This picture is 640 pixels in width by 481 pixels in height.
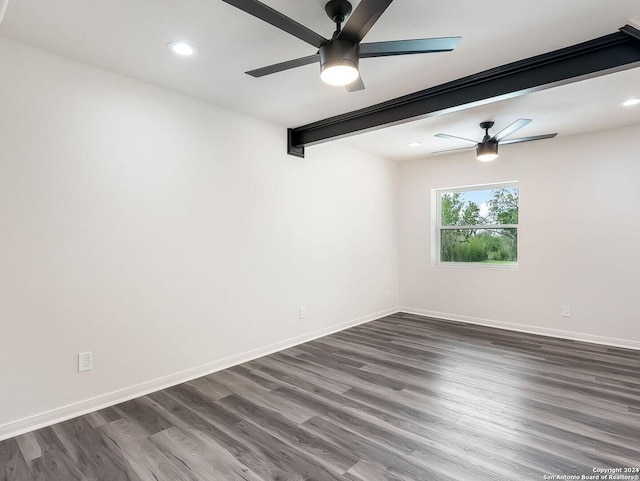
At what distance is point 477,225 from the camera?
5254 millimetres

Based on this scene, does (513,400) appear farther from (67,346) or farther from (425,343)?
(67,346)

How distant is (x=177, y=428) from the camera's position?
2328mm

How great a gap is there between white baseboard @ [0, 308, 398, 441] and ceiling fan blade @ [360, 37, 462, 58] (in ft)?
9.53

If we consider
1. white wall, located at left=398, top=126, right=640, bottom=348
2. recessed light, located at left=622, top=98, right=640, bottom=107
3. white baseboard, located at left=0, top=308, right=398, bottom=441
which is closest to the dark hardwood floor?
white baseboard, located at left=0, top=308, right=398, bottom=441

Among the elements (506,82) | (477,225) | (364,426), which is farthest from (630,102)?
(364,426)

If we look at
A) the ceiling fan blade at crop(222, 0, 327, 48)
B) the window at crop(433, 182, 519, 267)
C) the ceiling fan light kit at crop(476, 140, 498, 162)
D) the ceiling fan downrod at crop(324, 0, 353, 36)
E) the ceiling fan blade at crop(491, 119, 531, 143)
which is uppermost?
the ceiling fan downrod at crop(324, 0, 353, 36)

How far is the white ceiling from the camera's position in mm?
1965

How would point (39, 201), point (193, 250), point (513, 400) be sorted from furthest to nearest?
point (193, 250) < point (513, 400) < point (39, 201)

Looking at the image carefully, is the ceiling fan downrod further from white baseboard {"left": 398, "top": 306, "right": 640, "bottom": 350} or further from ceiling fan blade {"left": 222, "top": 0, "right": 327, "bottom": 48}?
white baseboard {"left": 398, "top": 306, "right": 640, "bottom": 350}

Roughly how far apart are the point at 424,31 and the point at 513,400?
2706 millimetres

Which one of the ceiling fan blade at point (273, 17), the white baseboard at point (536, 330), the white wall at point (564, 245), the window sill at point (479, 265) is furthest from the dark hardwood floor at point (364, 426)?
the ceiling fan blade at point (273, 17)

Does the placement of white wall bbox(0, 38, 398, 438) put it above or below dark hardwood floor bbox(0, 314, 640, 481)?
above

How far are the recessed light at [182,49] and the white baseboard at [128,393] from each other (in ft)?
8.32

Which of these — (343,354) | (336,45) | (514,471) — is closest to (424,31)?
(336,45)
